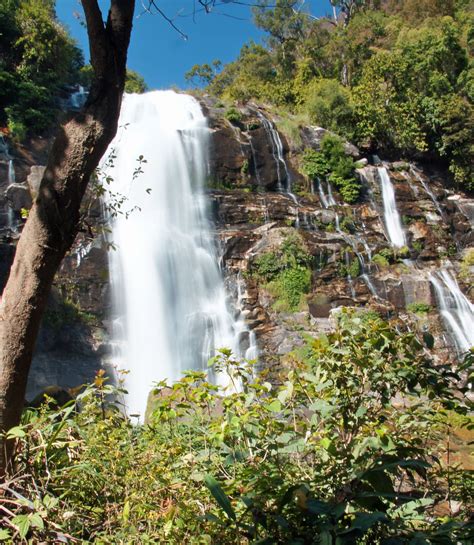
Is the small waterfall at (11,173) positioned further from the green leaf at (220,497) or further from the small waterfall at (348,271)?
the green leaf at (220,497)

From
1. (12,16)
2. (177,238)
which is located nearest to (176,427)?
(177,238)

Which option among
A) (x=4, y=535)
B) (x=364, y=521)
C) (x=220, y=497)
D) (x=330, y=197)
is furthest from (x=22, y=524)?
(x=330, y=197)

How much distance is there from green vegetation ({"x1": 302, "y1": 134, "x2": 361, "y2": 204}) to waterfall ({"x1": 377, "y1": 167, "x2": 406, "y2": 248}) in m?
1.17

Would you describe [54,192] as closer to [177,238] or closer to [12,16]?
[177,238]

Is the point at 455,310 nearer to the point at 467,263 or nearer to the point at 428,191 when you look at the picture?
the point at 467,263

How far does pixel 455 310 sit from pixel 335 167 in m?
7.63

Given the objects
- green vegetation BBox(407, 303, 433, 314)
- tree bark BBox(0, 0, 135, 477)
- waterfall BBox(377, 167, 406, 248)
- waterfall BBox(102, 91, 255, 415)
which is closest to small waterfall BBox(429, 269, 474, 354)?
green vegetation BBox(407, 303, 433, 314)

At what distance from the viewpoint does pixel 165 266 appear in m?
14.0

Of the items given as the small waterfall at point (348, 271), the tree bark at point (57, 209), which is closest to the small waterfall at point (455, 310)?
the small waterfall at point (348, 271)

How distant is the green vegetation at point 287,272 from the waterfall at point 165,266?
1384 mm

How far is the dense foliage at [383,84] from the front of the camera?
21969 mm

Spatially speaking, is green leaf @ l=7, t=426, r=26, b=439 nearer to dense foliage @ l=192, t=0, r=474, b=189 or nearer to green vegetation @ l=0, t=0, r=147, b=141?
green vegetation @ l=0, t=0, r=147, b=141

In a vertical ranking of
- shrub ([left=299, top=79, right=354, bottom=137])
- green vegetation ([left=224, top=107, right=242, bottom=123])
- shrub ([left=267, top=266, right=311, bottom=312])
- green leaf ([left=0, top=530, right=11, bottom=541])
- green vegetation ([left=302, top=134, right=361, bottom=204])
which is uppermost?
shrub ([left=299, top=79, right=354, bottom=137])

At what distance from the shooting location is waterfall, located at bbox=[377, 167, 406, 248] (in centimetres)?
1753
